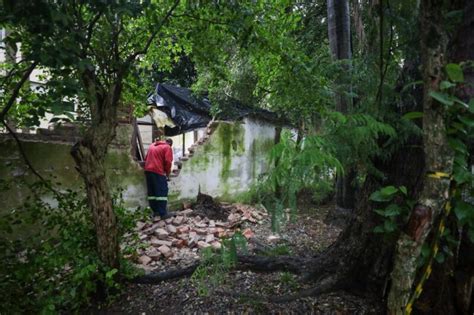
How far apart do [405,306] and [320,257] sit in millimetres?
1732

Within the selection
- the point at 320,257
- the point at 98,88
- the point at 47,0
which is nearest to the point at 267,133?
the point at 320,257

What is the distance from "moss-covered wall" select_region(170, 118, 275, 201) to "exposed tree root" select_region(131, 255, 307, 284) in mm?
3534

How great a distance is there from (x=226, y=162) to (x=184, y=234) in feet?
10.1

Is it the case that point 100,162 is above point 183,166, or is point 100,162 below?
above

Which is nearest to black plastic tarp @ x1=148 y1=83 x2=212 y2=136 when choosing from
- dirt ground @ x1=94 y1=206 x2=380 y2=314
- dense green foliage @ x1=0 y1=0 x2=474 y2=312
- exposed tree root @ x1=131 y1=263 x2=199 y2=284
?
dense green foliage @ x1=0 y1=0 x2=474 y2=312

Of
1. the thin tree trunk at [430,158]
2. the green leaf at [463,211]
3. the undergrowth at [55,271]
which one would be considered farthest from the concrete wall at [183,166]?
the green leaf at [463,211]

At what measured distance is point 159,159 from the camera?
5953mm

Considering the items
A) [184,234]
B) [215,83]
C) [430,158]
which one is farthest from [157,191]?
[430,158]

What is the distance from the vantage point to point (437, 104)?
1.31m

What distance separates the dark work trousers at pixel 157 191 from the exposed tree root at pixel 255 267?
111 inches

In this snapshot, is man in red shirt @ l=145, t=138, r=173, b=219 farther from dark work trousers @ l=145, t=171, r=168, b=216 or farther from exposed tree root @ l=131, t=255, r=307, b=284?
exposed tree root @ l=131, t=255, r=307, b=284

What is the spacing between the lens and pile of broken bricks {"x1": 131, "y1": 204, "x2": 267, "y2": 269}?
13.4 feet

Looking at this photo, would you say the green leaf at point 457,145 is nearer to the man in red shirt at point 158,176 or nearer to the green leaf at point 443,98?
the green leaf at point 443,98

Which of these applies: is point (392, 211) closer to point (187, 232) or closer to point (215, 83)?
point (215, 83)
